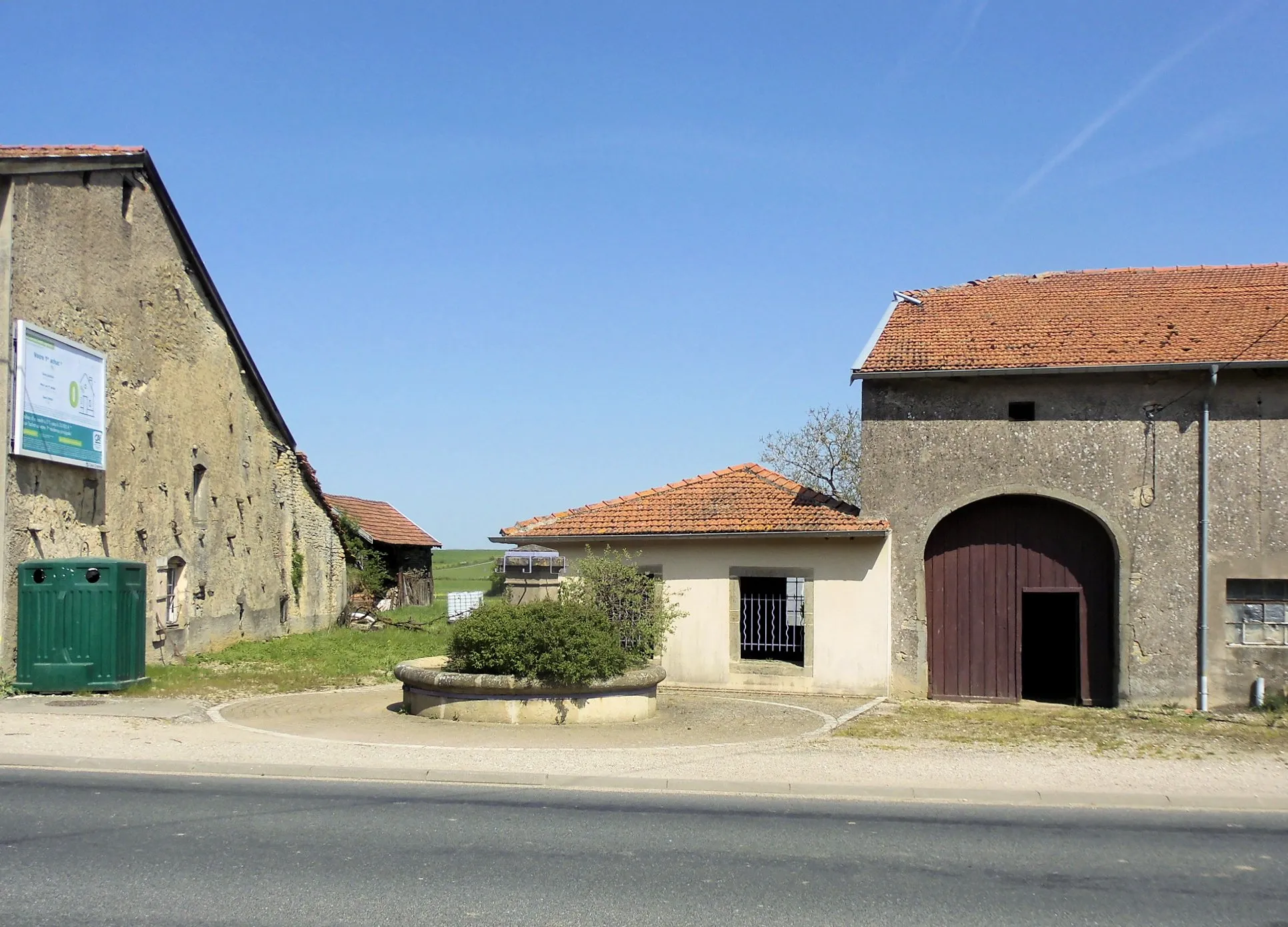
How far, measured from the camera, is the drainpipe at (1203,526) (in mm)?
16703

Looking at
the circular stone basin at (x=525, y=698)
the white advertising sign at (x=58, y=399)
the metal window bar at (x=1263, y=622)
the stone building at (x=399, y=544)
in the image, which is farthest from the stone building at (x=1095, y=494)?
the stone building at (x=399, y=544)

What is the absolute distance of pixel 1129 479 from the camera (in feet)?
56.8

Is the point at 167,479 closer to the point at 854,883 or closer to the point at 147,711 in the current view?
the point at 147,711

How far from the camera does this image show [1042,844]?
7.80 meters

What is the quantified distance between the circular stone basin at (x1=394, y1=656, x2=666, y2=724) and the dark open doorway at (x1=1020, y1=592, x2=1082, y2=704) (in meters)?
8.31

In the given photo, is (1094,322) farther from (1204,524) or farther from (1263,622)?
(1263,622)

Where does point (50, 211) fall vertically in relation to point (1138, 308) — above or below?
above

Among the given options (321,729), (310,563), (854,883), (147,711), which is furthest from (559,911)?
(310,563)

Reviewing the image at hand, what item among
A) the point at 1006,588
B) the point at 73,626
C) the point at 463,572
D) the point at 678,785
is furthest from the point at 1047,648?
the point at 463,572

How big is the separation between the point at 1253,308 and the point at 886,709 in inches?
348

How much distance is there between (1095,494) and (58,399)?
15.7m

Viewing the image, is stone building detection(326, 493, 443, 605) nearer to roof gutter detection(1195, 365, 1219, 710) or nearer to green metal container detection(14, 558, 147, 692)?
green metal container detection(14, 558, 147, 692)

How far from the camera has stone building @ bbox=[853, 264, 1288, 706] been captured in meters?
16.9

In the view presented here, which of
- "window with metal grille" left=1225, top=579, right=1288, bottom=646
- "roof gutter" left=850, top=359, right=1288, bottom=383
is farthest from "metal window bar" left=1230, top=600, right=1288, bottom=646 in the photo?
"roof gutter" left=850, top=359, right=1288, bottom=383
